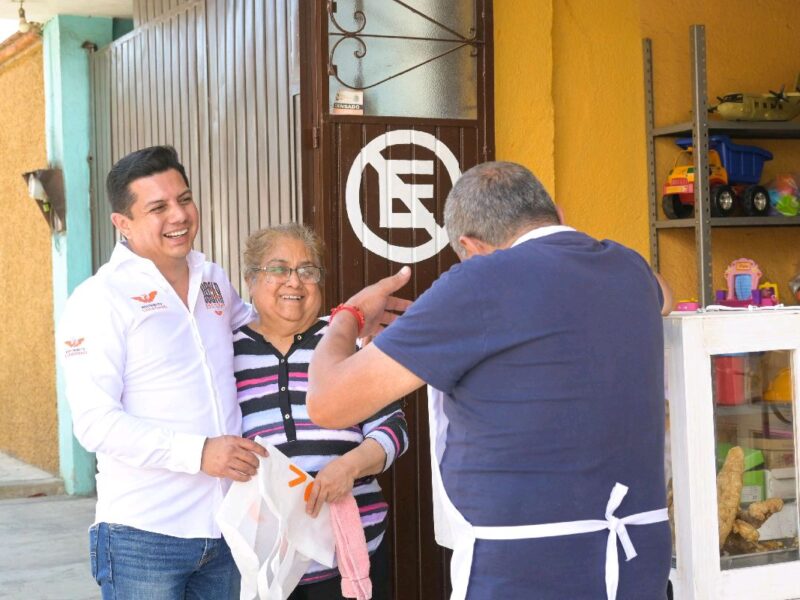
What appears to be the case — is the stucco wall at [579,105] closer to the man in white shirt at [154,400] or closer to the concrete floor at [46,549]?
the man in white shirt at [154,400]

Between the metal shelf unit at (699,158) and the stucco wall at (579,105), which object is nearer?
the stucco wall at (579,105)

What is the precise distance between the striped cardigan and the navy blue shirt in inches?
31.2

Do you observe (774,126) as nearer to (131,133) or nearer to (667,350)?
(667,350)

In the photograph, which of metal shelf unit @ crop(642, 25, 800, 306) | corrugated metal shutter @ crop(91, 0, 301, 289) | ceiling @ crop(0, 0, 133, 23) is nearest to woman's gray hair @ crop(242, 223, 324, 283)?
corrugated metal shutter @ crop(91, 0, 301, 289)

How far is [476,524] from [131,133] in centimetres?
488

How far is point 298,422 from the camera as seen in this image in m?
2.51

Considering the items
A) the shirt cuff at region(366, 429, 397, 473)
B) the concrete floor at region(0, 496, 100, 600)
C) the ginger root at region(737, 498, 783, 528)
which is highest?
the shirt cuff at region(366, 429, 397, 473)

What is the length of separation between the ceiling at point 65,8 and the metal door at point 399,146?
3.21 m

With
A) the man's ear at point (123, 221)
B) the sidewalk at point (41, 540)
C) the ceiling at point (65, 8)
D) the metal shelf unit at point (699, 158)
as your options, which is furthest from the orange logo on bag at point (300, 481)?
the ceiling at point (65, 8)

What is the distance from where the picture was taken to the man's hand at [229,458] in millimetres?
2252

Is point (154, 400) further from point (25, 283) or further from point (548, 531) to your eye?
point (25, 283)

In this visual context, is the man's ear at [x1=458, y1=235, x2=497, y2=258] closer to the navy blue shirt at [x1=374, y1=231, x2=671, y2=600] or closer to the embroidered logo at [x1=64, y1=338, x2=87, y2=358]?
the navy blue shirt at [x1=374, y1=231, x2=671, y2=600]

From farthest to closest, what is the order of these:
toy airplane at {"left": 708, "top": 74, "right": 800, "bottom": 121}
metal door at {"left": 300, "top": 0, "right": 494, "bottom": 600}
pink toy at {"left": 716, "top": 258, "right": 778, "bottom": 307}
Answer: pink toy at {"left": 716, "top": 258, "right": 778, "bottom": 307} → toy airplane at {"left": 708, "top": 74, "right": 800, "bottom": 121} → metal door at {"left": 300, "top": 0, "right": 494, "bottom": 600}

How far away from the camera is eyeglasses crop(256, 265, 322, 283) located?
2.58 meters
